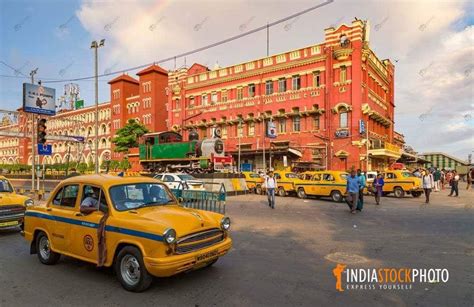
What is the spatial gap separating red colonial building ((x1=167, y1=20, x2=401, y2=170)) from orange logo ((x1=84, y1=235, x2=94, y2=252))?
95.7 feet

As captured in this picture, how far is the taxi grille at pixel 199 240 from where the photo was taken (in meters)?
5.38

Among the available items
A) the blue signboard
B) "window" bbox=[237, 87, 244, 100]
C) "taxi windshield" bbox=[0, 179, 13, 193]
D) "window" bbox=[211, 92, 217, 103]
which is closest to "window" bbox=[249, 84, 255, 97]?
"window" bbox=[237, 87, 244, 100]

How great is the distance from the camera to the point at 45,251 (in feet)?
23.3

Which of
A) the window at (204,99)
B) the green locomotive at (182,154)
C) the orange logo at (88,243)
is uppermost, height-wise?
the window at (204,99)

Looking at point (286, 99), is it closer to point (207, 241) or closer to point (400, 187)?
point (400, 187)

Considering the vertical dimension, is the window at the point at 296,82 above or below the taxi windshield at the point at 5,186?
above

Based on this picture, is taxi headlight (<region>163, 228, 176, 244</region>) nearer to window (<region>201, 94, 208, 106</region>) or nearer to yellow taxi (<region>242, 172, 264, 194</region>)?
yellow taxi (<region>242, 172, 264, 194</region>)

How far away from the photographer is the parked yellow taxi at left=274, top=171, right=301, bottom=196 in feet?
76.6

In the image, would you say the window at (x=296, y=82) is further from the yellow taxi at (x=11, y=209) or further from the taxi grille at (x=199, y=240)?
the taxi grille at (x=199, y=240)

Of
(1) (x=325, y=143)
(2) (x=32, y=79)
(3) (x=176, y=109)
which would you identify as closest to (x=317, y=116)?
(1) (x=325, y=143)

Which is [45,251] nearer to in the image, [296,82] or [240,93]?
[296,82]

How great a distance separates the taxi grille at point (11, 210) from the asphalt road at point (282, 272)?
70 centimetres

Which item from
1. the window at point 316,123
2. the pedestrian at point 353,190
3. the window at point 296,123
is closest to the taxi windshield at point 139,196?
the pedestrian at point 353,190

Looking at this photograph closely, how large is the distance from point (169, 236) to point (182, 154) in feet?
75.6
